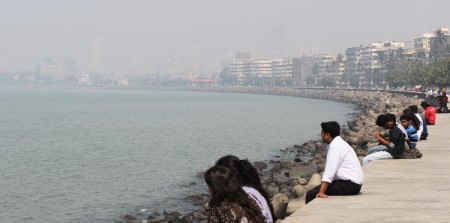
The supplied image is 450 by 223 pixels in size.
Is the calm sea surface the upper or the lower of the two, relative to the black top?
lower

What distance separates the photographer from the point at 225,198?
5902 mm

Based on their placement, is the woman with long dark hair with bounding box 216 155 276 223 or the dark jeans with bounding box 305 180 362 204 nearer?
the woman with long dark hair with bounding box 216 155 276 223

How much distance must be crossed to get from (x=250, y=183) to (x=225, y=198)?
959 millimetres

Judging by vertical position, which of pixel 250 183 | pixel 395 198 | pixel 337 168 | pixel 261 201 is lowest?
pixel 395 198

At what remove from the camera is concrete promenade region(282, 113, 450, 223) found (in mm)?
10180

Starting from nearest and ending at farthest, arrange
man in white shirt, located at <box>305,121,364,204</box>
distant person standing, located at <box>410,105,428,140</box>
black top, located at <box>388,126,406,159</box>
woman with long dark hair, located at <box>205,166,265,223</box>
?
woman with long dark hair, located at <box>205,166,265,223</box> → man in white shirt, located at <box>305,121,364,204</box> → black top, located at <box>388,126,406,159</box> → distant person standing, located at <box>410,105,428,140</box>

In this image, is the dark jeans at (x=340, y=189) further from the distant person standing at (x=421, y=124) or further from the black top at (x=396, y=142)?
the distant person standing at (x=421, y=124)

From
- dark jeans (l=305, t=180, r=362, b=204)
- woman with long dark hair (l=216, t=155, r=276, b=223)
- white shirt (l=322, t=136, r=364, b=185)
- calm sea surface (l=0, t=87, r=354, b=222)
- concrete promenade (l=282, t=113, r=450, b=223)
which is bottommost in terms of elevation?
calm sea surface (l=0, t=87, r=354, b=222)

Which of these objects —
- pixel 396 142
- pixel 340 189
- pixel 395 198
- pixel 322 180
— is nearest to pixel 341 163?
pixel 322 180

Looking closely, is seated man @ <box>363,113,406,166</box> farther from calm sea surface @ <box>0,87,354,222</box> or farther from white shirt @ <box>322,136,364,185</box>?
calm sea surface @ <box>0,87,354,222</box>

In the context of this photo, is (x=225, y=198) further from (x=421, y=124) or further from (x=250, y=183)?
(x=421, y=124)

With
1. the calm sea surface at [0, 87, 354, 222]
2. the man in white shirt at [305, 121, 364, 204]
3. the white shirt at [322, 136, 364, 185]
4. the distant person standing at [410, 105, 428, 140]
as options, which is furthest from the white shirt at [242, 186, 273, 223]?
the calm sea surface at [0, 87, 354, 222]

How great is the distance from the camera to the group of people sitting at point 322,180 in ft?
19.3

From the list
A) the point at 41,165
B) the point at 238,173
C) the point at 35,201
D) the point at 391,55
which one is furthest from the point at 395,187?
the point at 391,55
